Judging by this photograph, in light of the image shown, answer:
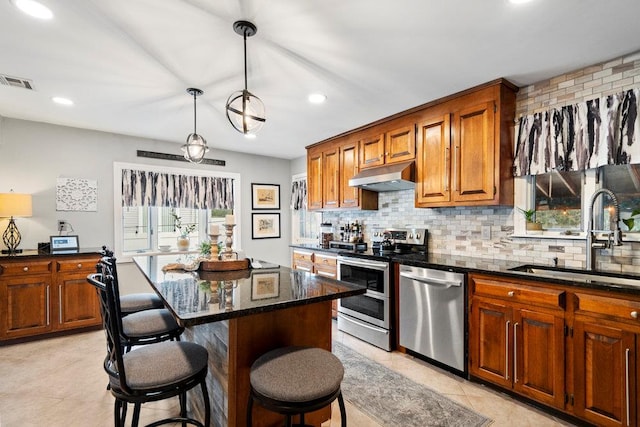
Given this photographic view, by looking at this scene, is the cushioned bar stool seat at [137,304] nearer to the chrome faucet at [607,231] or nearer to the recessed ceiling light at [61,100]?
the recessed ceiling light at [61,100]

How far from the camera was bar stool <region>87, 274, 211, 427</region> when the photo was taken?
52.7 inches

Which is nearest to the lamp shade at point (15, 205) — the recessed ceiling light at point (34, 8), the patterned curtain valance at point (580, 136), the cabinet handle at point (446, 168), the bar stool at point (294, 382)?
the recessed ceiling light at point (34, 8)

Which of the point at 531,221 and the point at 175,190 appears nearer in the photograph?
the point at 531,221

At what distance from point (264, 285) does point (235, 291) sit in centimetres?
20

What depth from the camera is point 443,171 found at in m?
3.03

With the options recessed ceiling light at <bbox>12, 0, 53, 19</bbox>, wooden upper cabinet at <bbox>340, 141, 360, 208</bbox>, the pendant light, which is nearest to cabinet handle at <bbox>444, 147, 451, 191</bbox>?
wooden upper cabinet at <bbox>340, 141, 360, 208</bbox>

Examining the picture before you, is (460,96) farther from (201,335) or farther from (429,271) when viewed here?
(201,335)

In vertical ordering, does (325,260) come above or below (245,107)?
→ below

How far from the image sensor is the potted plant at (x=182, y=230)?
470 cm

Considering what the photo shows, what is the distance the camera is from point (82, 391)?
2.41m

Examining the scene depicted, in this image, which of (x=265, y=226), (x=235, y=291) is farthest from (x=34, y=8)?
(x=265, y=226)

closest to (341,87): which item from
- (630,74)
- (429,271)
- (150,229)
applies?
(429,271)

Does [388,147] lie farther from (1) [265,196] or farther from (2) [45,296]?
(2) [45,296]

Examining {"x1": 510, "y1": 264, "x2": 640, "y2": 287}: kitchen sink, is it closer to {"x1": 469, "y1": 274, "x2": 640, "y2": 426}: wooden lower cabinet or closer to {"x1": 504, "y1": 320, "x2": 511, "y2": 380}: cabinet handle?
{"x1": 469, "y1": 274, "x2": 640, "y2": 426}: wooden lower cabinet
